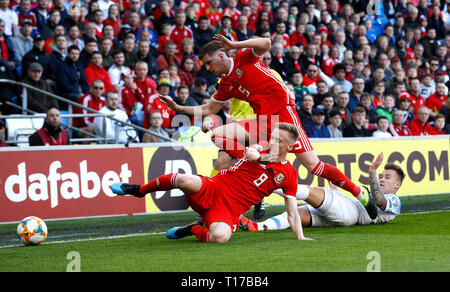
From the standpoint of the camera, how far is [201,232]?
26.6 feet

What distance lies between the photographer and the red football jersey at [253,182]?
7.90m

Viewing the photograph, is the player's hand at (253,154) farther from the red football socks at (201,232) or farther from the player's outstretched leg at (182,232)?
the player's outstretched leg at (182,232)

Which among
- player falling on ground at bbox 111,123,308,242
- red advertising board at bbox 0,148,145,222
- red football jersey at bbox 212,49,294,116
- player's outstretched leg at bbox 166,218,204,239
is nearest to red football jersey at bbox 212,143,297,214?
player falling on ground at bbox 111,123,308,242

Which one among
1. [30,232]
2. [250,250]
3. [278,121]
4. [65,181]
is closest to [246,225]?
[278,121]

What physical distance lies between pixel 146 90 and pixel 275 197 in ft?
12.2

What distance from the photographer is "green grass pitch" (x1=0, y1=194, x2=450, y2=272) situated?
19.9 ft

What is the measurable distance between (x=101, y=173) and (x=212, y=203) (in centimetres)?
423

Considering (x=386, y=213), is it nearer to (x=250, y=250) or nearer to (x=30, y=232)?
(x=250, y=250)

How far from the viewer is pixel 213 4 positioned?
19.0 m

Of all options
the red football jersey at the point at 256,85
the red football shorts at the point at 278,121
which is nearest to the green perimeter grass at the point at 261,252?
the red football shorts at the point at 278,121

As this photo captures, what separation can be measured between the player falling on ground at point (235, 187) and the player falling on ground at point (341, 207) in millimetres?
1009
